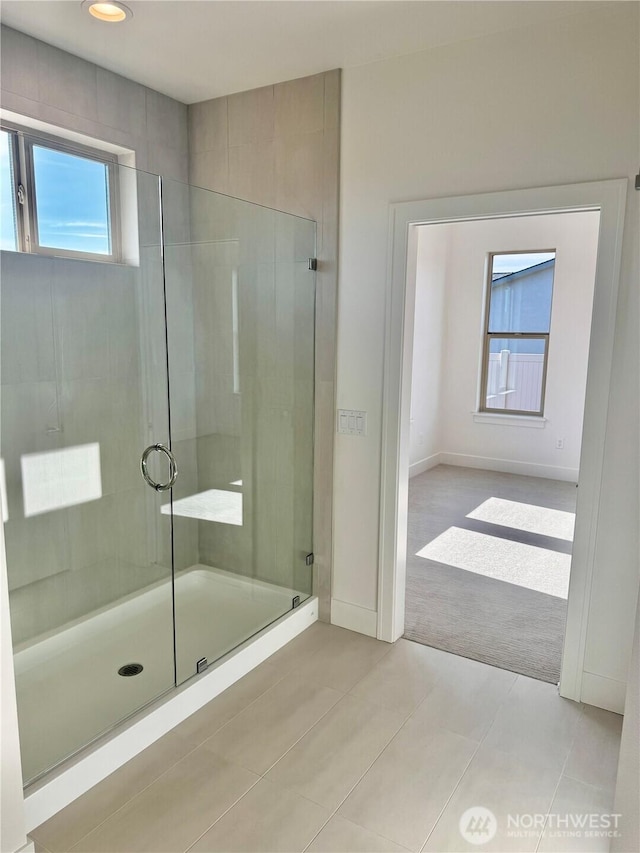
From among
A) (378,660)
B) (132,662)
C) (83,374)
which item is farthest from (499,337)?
(132,662)

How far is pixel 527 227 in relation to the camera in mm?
5922

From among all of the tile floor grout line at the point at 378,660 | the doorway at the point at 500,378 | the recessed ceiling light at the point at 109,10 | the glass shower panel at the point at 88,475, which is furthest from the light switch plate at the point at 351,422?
the recessed ceiling light at the point at 109,10

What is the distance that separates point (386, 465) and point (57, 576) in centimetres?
162

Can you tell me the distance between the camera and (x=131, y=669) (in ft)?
8.33

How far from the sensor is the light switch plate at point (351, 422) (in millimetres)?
2916

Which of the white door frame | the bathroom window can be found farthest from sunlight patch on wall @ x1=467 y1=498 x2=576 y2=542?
the bathroom window

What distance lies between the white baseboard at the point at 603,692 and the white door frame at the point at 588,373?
3 centimetres

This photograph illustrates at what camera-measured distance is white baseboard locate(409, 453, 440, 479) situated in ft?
20.2

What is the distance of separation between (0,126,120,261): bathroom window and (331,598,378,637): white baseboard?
2064mm

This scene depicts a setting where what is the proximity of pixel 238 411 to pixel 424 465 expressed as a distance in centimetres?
366

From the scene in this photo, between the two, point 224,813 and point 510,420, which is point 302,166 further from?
point 510,420

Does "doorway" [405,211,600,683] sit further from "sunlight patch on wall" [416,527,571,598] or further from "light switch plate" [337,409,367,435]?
"light switch plate" [337,409,367,435]

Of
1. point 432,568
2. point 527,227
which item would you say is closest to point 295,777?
point 432,568

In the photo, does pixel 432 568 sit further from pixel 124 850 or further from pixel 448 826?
pixel 124 850
